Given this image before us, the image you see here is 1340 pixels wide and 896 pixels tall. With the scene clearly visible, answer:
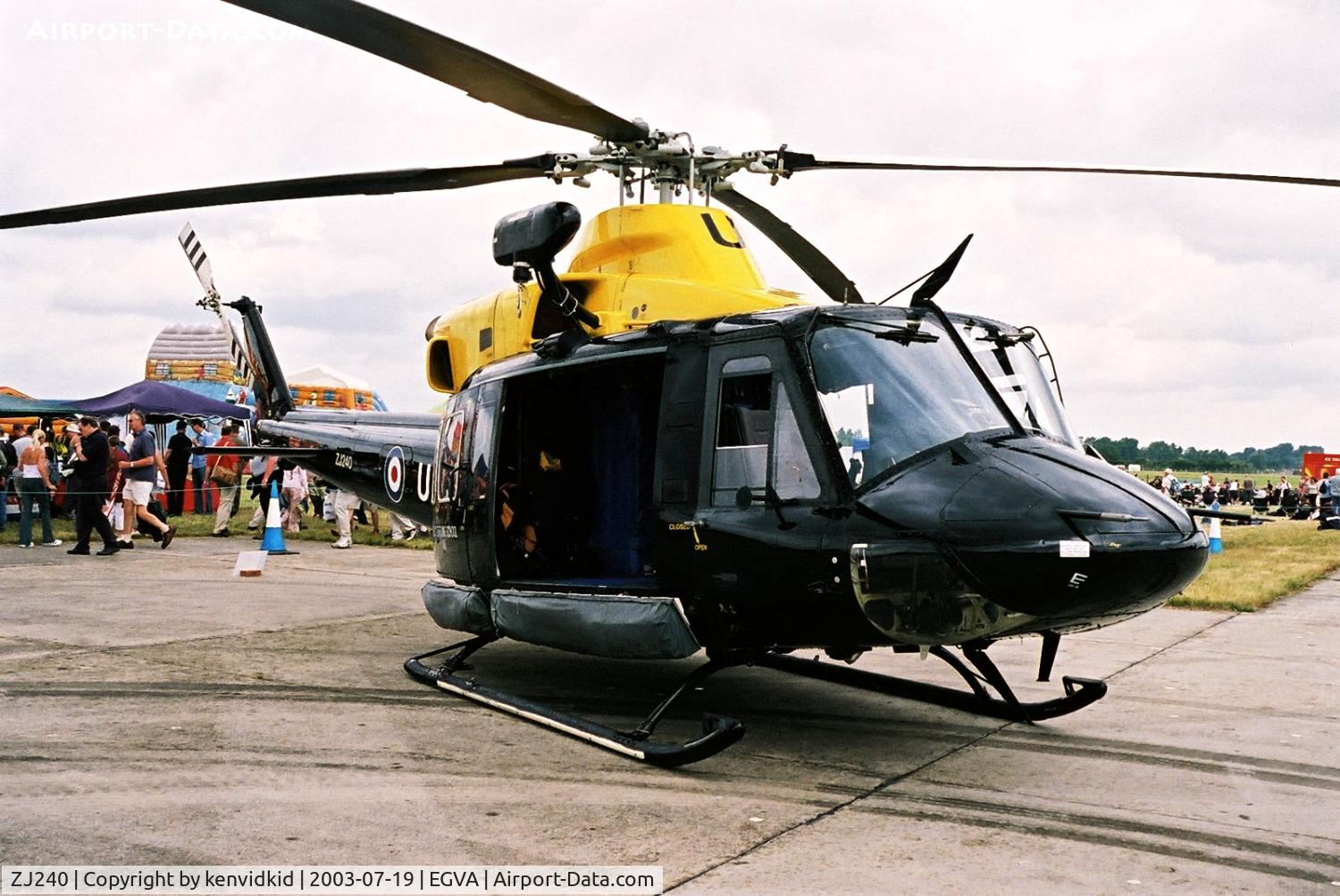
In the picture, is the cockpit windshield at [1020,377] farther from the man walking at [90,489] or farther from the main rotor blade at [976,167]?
the man walking at [90,489]

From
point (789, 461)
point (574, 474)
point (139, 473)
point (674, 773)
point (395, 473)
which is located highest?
point (789, 461)

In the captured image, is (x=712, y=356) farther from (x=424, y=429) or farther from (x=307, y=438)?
(x=307, y=438)

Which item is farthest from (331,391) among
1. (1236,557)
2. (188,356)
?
(1236,557)

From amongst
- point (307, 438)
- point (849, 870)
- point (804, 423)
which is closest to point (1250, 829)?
point (849, 870)

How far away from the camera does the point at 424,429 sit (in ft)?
31.7

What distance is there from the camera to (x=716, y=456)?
573cm

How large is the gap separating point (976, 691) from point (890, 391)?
2.12 metres

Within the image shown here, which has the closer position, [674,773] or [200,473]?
[674,773]

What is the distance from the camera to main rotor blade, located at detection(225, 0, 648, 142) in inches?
200

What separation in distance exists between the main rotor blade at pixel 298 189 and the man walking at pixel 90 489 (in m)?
8.26

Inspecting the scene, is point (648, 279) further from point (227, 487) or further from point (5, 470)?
point (5, 470)

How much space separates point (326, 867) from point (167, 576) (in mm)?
9721

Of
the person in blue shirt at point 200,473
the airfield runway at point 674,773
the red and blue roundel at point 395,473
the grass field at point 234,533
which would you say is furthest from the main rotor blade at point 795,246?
the person in blue shirt at point 200,473

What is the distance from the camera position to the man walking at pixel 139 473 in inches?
604
